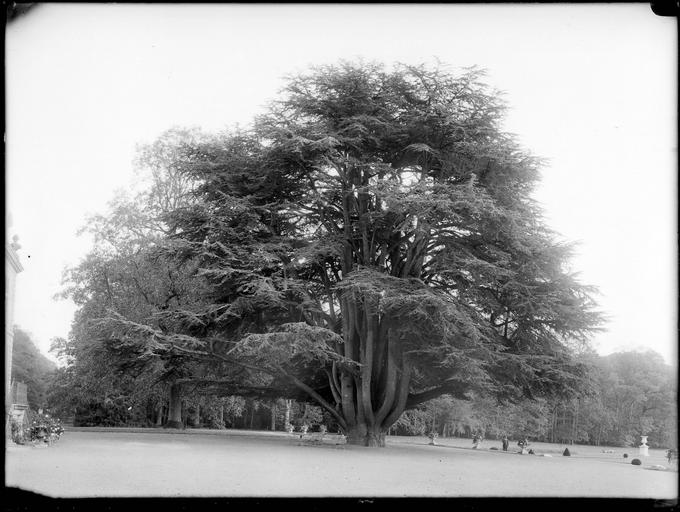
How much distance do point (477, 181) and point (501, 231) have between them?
73.9 inches

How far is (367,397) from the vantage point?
74.9 feet

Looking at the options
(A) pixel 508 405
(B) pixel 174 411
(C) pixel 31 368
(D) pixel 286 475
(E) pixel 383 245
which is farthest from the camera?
(B) pixel 174 411

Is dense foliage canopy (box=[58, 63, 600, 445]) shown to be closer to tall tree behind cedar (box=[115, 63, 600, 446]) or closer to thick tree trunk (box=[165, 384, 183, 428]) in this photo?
tall tree behind cedar (box=[115, 63, 600, 446])

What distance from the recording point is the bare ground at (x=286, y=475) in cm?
1120

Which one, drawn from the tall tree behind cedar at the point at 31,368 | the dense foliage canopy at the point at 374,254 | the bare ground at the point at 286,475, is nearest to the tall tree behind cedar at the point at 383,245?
the dense foliage canopy at the point at 374,254

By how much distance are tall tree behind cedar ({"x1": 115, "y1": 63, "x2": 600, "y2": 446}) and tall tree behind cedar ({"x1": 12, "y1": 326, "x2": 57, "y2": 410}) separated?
6287 mm

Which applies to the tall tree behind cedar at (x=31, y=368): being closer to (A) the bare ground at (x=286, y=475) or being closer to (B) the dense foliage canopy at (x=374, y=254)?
(B) the dense foliage canopy at (x=374, y=254)

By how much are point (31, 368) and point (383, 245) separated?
607 inches

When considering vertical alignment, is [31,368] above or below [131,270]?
below

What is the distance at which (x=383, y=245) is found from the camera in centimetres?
2406

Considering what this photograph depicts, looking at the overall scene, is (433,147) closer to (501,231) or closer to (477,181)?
(477,181)

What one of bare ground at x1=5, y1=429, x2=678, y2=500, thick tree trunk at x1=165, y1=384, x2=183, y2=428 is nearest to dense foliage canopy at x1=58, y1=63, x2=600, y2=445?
bare ground at x1=5, y1=429, x2=678, y2=500

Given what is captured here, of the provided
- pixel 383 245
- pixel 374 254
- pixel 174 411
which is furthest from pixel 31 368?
pixel 383 245

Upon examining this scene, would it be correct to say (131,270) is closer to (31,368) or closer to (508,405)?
(31,368)
